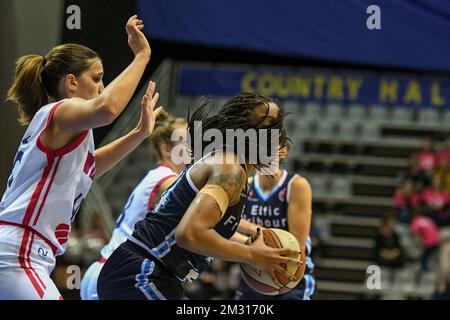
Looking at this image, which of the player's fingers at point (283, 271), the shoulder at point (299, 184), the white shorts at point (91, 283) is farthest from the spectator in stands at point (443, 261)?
the player's fingers at point (283, 271)

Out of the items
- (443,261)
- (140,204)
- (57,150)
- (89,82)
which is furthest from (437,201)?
(57,150)

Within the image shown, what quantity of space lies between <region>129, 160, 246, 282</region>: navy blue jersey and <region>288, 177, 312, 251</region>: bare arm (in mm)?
1776

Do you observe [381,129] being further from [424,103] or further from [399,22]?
[399,22]

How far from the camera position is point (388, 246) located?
1336 centimetres

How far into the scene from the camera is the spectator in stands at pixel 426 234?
13539mm

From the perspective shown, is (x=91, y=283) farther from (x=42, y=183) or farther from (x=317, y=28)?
(x=317, y=28)

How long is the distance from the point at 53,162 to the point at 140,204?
1.79m

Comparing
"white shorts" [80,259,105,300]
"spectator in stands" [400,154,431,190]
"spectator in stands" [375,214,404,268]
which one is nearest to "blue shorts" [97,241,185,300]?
"white shorts" [80,259,105,300]

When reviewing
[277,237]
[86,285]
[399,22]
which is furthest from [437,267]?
[277,237]

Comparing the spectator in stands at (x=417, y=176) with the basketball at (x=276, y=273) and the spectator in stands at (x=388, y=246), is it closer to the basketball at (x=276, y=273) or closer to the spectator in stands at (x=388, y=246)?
→ the spectator in stands at (x=388, y=246)

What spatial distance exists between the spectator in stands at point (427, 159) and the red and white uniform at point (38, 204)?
10.9 metres

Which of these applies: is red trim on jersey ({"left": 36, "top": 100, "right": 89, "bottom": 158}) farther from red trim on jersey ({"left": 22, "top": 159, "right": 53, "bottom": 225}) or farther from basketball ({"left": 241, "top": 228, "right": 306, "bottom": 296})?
basketball ({"left": 241, "top": 228, "right": 306, "bottom": 296})

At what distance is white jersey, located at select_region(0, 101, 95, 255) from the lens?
4367mm

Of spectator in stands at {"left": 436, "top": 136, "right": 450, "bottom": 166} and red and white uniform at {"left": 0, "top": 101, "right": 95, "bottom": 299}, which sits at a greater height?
red and white uniform at {"left": 0, "top": 101, "right": 95, "bottom": 299}
